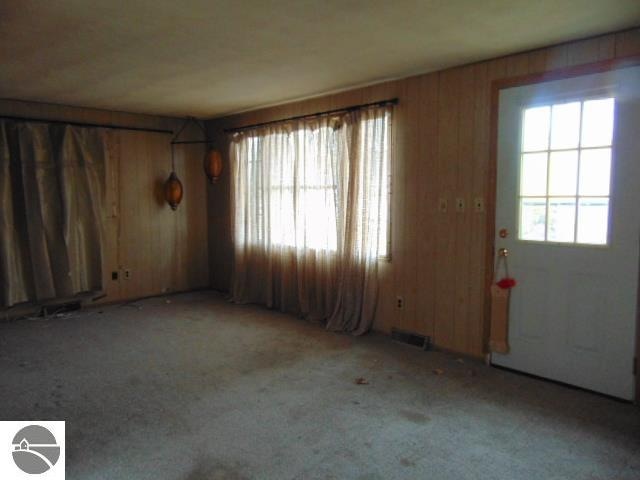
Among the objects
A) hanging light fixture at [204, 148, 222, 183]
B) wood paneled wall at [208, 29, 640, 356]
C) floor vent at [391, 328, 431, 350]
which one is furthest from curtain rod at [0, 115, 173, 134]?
floor vent at [391, 328, 431, 350]

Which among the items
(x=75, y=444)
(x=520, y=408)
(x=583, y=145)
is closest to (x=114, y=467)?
(x=75, y=444)

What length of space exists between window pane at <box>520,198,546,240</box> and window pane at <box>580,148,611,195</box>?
11.1 inches

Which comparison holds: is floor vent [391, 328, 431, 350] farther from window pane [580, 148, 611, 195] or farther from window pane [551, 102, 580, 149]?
window pane [551, 102, 580, 149]

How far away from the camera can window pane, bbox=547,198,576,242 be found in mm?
2969

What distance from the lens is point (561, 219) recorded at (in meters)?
3.02

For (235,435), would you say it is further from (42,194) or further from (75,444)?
(42,194)

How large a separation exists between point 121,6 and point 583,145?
9.21 ft

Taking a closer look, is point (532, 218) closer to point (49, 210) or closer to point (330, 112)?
point (330, 112)

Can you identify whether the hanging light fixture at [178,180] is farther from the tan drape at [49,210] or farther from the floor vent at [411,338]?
the floor vent at [411,338]

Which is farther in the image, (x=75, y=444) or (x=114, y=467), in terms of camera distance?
(x=75, y=444)

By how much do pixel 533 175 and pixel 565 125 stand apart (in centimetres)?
37

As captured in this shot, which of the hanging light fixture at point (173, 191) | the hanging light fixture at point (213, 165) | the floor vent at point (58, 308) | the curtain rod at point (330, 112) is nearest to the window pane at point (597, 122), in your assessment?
the curtain rod at point (330, 112)

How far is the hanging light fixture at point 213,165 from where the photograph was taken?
18.4 feet

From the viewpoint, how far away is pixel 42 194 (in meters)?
4.70
